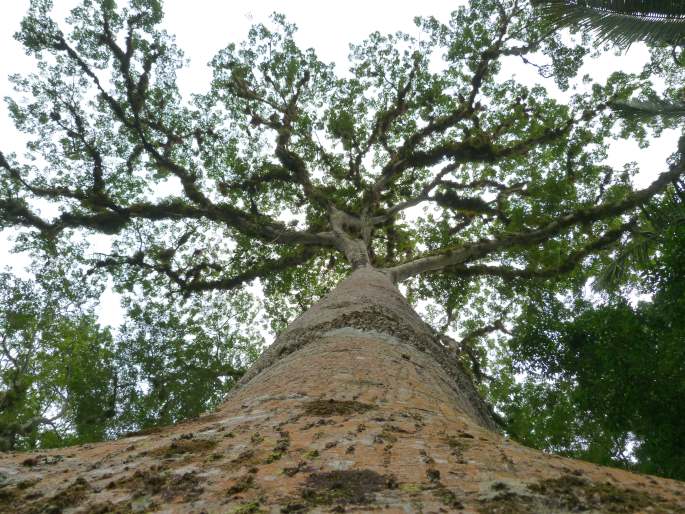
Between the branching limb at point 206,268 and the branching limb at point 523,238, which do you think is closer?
the branching limb at point 523,238

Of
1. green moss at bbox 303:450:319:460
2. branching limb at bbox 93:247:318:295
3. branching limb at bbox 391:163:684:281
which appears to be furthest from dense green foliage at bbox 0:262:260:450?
green moss at bbox 303:450:319:460

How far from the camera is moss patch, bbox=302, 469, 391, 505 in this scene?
126 centimetres

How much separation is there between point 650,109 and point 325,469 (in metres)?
8.50

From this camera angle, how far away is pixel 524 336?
7.07 metres

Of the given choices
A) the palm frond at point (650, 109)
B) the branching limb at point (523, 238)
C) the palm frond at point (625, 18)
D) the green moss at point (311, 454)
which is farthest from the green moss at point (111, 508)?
the branching limb at point (523, 238)

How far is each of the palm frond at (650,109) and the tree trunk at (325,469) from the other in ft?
23.6

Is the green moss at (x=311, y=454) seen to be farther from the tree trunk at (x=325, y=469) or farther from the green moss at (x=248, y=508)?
the green moss at (x=248, y=508)

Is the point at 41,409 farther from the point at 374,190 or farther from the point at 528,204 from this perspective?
the point at 528,204

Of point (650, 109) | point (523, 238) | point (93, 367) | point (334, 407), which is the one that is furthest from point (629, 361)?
point (93, 367)

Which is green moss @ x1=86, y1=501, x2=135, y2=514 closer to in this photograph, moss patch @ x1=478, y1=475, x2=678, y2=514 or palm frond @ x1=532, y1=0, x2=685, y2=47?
moss patch @ x1=478, y1=475, x2=678, y2=514

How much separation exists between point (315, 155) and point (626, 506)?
45.3ft

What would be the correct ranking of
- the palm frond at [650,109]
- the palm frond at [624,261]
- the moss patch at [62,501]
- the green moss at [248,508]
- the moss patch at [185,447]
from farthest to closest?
the palm frond at [624,261] < the palm frond at [650,109] < the moss patch at [185,447] < the moss patch at [62,501] < the green moss at [248,508]

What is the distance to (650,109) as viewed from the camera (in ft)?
25.2

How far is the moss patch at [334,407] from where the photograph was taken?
7.14 feet
